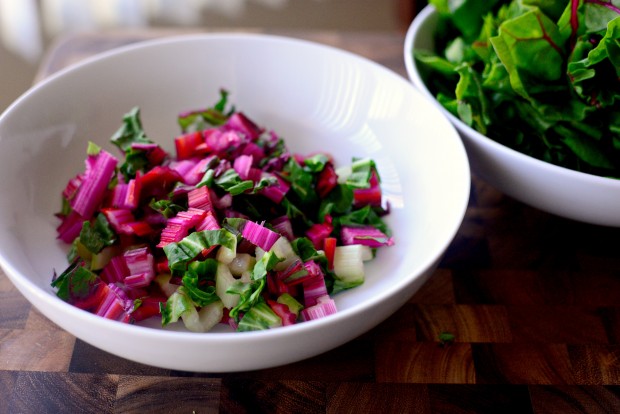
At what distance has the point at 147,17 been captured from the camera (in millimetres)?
2725

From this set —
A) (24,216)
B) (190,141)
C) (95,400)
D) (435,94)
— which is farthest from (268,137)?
(95,400)

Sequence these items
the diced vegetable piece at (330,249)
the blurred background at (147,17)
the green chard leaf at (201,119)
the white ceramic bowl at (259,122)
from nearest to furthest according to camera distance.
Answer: the white ceramic bowl at (259,122) < the diced vegetable piece at (330,249) < the green chard leaf at (201,119) < the blurred background at (147,17)

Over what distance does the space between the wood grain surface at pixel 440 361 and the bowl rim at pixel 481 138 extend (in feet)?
0.70

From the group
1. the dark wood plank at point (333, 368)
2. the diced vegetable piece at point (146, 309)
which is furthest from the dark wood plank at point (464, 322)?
the diced vegetable piece at point (146, 309)

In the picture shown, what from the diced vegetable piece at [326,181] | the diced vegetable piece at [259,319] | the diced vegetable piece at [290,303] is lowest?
the diced vegetable piece at [290,303]

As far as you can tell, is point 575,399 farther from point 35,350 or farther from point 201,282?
point 35,350

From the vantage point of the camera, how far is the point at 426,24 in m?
1.44

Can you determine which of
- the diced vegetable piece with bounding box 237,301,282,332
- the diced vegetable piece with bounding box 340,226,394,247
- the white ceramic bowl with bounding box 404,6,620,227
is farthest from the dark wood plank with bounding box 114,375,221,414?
the white ceramic bowl with bounding box 404,6,620,227

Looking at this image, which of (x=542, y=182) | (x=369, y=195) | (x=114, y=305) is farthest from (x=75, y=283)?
(x=542, y=182)

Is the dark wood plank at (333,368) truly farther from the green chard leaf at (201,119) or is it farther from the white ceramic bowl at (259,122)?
the green chard leaf at (201,119)

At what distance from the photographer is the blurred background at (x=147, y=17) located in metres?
Answer: 2.53

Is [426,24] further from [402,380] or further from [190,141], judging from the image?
[402,380]

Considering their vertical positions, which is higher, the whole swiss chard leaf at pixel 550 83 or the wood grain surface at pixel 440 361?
the whole swiss chard leaf at pixel 550 83

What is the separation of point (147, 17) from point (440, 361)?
2115 millimetres
